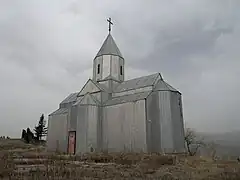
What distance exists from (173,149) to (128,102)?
7.52 metres

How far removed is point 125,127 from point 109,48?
14122 millimetres

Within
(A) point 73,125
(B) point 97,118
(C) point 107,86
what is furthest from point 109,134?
(C) point 107,86

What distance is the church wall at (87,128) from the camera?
3023cm

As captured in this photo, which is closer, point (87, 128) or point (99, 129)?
point (87, 128)

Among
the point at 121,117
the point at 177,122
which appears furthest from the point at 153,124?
the point at 121,117

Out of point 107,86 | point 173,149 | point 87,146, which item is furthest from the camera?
point 107,86

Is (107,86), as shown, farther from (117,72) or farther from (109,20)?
(109,20)

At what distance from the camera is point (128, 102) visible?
1198 inches

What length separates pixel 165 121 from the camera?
28.6 metres

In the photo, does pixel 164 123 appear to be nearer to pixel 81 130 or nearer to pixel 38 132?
pixel 81 130

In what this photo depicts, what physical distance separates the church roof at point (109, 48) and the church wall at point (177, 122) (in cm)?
1238

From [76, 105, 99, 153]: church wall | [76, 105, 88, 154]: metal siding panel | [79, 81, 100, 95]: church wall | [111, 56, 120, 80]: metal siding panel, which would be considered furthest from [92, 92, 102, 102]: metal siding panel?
[111, 56, 120, 80]: metal siding panel

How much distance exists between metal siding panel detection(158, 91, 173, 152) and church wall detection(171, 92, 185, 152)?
60 centimetres

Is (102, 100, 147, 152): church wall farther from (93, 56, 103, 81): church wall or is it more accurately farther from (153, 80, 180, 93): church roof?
(93, 56, 103, 81): church wall
